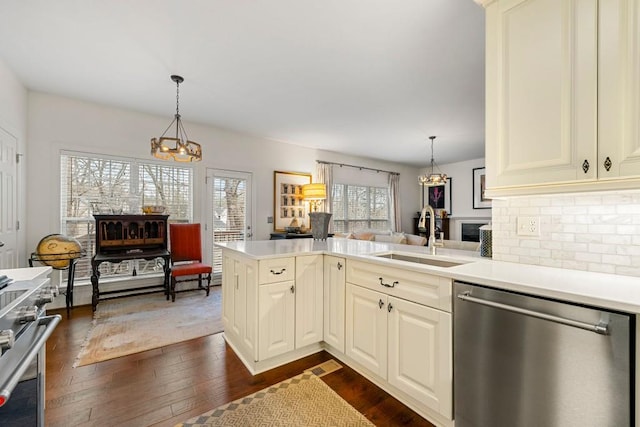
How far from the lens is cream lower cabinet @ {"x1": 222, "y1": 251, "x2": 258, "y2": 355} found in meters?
2.07

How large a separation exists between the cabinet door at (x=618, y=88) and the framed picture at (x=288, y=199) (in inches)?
183

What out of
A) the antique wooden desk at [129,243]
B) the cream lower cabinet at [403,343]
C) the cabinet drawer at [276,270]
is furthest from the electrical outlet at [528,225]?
the antique wooden desk at [129,243]

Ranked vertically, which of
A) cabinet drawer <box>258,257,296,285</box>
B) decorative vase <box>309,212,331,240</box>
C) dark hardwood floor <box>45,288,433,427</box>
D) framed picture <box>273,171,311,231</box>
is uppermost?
framed picture <box>273,171,311,231</box>

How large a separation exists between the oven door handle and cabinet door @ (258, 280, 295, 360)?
3.60 feet

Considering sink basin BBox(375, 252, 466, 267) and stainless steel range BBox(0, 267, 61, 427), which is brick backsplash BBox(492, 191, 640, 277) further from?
stainless steel range BBox(0, 267, 61, 427)

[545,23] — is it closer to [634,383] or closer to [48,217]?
[634,383]

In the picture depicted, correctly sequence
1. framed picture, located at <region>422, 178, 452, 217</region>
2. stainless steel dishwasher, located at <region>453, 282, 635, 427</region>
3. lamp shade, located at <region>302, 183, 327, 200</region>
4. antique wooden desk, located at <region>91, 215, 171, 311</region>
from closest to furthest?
stainless steel dishwasher, located at <region>453, 282, 635, 427</region>
antique wooden desk, located at <region>91, 215, 171, 311</region>
lamp shade, located at <region>302, 183, 327, 200</region>
framed picture, located at <region>422, 178, 452, 217</region>

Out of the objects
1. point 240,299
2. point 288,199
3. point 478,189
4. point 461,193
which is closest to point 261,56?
point 240,299

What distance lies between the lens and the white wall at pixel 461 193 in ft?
23.1

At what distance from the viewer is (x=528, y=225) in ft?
5.46

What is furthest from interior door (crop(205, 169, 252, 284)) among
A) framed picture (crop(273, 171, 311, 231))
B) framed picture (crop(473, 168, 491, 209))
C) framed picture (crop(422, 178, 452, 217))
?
framed picture (crop(473, 168, 491, 209))

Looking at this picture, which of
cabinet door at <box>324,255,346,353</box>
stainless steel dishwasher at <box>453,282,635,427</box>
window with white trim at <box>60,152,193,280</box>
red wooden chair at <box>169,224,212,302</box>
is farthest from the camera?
red wooden chair at <box>169,224,212,302</box>

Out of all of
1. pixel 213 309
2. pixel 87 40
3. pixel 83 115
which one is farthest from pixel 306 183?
pixel 87 40

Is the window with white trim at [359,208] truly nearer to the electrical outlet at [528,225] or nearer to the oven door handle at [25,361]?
the electrical outlet at [528,225]
